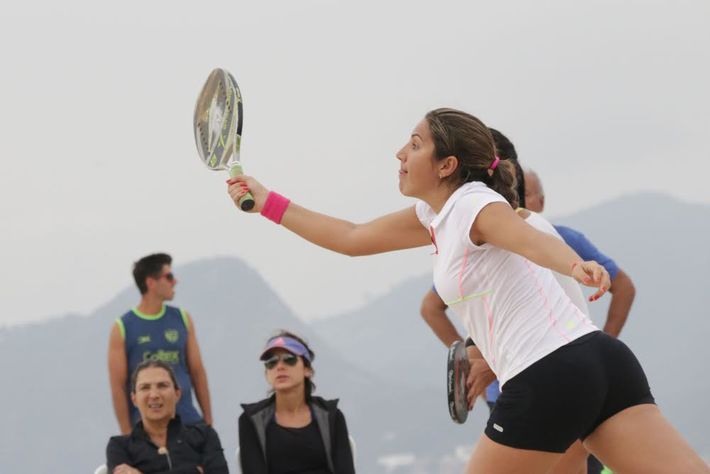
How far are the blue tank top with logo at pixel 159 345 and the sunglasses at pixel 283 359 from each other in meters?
0.67

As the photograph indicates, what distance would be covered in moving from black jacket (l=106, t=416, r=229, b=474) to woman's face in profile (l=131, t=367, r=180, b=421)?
53 millimetres

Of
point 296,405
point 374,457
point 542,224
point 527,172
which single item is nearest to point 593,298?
point 542,224

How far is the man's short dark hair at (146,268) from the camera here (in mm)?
4996

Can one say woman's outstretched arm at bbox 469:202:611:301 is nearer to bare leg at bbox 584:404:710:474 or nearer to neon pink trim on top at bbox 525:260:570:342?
neon pink trim on top at bbox 525:260:570:342

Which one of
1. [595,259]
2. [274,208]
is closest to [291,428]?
[595,259]

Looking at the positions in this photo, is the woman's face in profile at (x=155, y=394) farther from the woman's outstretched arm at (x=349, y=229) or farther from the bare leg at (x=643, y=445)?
the bare leg at (x=643, y=445)

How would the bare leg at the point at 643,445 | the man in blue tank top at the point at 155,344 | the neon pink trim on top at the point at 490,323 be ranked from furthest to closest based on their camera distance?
the man in blue tank top at the point at 155,344 → the neon pink trim on top at the point at 490,323 → the bare leg at the point at 643,445

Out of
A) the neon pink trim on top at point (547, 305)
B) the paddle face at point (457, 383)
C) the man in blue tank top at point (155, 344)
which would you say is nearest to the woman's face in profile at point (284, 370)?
the man in blue tank top at point (155, 344)

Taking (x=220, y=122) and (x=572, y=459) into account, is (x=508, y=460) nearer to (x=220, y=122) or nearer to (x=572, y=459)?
(x=572, y=459)

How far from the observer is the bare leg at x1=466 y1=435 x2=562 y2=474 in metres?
2.36

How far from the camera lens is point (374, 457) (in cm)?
790

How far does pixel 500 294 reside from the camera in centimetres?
240

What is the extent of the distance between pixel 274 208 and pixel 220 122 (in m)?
0.47

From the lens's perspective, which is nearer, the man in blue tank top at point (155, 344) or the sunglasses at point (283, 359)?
the sunglasses at point (283, 359)
